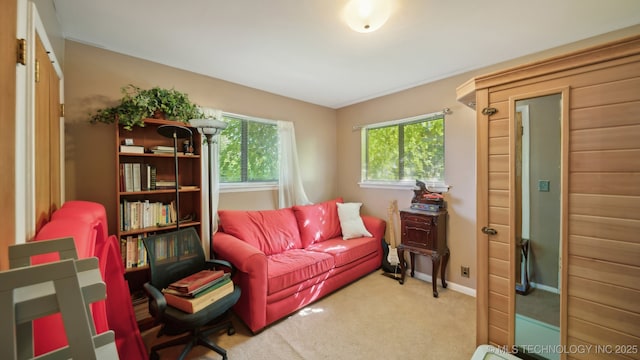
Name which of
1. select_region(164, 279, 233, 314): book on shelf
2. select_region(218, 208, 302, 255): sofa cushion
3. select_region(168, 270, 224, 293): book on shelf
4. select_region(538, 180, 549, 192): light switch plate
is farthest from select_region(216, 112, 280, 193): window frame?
select_region(538, 180, 549, 192): light switch plate

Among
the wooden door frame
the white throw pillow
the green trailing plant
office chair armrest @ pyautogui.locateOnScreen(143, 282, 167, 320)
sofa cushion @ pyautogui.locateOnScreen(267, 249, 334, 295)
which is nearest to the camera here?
the wooden door frame

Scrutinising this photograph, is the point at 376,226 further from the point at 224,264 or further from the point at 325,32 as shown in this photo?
the point at 325,32

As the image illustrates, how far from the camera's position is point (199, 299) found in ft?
5.61

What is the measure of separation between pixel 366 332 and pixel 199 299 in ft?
4.65

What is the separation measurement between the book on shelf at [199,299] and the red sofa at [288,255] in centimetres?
25

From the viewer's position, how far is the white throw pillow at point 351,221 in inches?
133

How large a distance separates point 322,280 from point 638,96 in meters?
2.60

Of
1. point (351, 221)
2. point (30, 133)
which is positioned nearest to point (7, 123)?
point (30, 133)

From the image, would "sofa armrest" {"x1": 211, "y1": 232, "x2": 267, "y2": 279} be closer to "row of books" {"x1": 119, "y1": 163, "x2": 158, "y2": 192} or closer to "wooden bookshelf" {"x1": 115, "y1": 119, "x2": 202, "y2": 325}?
"wooden bookshelf" {"x1": 115, "y1": 119, "x2": 202, "y2": 325}

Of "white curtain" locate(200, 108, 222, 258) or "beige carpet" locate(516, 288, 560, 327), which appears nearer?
"beige carpet" locate(516, 288, 560, 327)

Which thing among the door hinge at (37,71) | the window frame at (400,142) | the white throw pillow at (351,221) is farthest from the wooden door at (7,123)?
the window frame at (400,142)

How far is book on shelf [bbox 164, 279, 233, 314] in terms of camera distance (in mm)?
1672

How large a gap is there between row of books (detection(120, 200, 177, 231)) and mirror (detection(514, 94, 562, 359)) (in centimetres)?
286

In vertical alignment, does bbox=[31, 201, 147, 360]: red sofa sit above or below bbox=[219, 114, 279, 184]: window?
below
